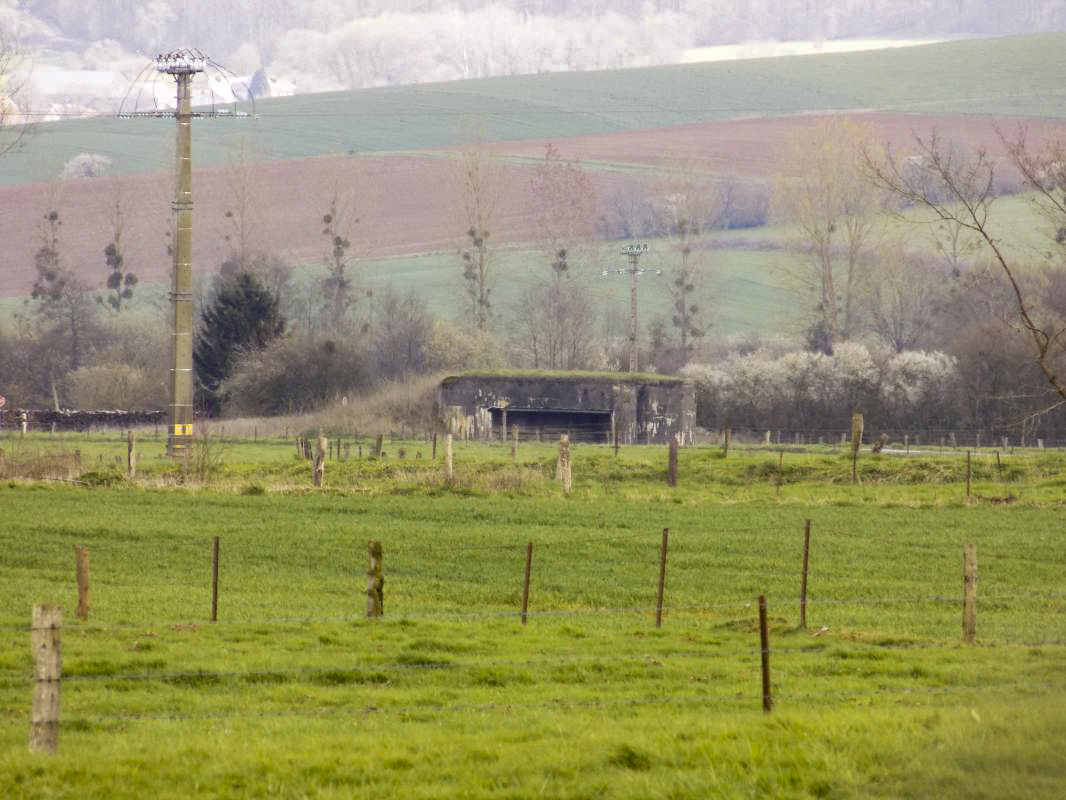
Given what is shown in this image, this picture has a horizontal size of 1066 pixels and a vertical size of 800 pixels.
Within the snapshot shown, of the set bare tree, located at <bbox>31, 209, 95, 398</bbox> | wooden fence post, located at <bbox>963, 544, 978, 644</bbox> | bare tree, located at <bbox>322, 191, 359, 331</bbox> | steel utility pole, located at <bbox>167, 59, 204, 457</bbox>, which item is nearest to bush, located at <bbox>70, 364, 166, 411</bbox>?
bare tree, located at <bbox>31, 209, 95, 398</bbox>

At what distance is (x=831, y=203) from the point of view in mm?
92188

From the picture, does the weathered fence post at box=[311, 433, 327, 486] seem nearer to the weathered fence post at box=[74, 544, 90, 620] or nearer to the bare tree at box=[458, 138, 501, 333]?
the weathered fence post at box=[74, 544, 90, 620]

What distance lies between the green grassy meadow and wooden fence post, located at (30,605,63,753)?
445ft

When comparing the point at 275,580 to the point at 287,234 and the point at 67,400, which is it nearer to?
the point at 67,400

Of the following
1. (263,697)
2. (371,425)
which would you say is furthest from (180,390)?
(263,697)

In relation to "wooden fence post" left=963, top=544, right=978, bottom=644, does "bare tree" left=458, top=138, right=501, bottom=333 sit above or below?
above

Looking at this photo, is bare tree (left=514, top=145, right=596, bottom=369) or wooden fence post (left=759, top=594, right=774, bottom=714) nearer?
wooden fence post (left=759, top=594, right=774, bottom=714)

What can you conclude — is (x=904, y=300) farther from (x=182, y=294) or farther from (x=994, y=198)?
(x=994, y=198)

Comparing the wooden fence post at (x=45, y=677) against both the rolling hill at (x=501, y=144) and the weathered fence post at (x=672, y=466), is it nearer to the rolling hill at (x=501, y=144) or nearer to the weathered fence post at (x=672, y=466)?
the weathered fence post at (x=672, y=466)

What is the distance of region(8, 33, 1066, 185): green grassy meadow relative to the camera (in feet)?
510

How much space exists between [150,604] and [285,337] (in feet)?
199

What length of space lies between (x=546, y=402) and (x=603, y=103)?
112231mm

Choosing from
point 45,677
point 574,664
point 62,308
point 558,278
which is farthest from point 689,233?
point 45,677

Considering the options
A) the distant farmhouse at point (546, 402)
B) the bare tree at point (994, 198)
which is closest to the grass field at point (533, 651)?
the bare tree at point (994, 198)
